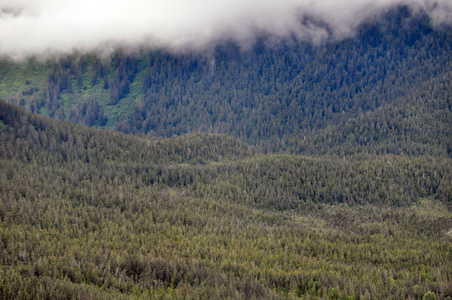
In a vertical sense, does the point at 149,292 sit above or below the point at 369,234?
below

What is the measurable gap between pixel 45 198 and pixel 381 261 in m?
158

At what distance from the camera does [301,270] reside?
13850cm

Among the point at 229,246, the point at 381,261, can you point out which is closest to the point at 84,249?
the point at 229,246

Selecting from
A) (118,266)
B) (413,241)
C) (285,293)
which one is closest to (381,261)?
(413,241)

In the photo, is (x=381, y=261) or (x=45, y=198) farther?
(x=45, y=198)

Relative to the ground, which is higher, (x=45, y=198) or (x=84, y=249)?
(x=45, y=198)

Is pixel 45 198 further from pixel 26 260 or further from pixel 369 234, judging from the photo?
pixel 369 234

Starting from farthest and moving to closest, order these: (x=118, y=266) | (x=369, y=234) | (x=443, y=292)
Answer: (x=369, y=234) → (x=118, y=266) → (x=443, y=292)

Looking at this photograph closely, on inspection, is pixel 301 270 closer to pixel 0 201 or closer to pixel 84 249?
pixel 84 249

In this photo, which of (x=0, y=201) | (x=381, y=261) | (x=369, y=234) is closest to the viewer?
(x=381, y=261)

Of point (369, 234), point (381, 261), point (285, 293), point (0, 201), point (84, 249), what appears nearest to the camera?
point (285, 293)

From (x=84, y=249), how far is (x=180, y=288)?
Answer: 47.4 m

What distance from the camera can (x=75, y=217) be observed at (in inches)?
7116

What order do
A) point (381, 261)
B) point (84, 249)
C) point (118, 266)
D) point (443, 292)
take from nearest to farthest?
point (443, 292) → point (118, 266) → point (84, 249) → point (381, 261)
